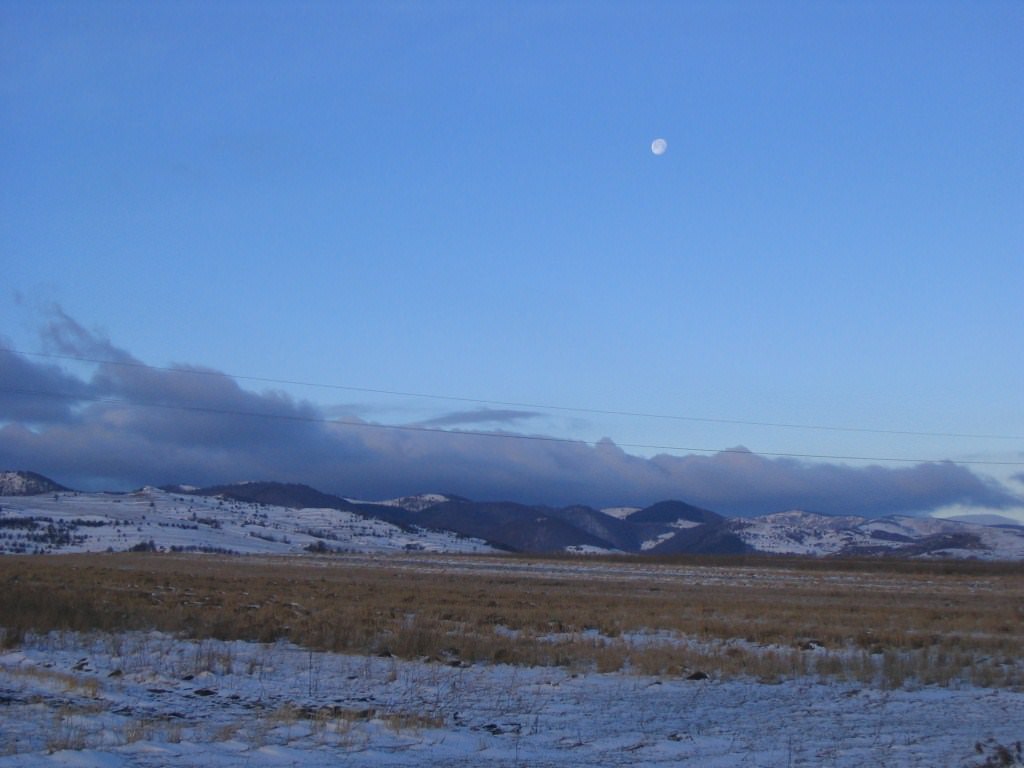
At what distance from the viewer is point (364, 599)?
105 feet

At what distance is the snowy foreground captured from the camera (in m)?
10.7

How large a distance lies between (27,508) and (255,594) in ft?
554

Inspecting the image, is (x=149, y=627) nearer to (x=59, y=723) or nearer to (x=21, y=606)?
(x=21, y=606)

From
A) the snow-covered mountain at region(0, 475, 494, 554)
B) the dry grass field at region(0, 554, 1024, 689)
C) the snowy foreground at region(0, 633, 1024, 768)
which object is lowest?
the snow-covered mountain at region(0, 475, 494, 554)

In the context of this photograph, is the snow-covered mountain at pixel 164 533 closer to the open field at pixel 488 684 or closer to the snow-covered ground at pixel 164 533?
the snow-covered ground at pixel 164 533

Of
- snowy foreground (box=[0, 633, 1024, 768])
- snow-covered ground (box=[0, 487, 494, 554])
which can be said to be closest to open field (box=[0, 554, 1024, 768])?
snowy foreground (box=[0, 633, 1024, 768])

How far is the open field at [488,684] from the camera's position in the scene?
436 inches

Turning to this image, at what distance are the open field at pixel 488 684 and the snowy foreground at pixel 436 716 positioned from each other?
52 millimetres

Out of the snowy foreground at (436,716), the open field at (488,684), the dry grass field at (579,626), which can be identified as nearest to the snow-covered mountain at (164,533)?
the dry grass field at (579,626)

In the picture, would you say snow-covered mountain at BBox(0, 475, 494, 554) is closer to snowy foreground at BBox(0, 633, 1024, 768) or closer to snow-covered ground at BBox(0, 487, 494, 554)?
snow-covered ground at BBox(0, 487, 494, 554)

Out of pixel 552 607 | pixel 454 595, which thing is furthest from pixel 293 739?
pixel 454 595

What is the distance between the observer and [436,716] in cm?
1293

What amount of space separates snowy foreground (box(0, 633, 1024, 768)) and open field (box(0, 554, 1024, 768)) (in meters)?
0.05

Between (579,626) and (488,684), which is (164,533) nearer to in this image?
(579,626)
